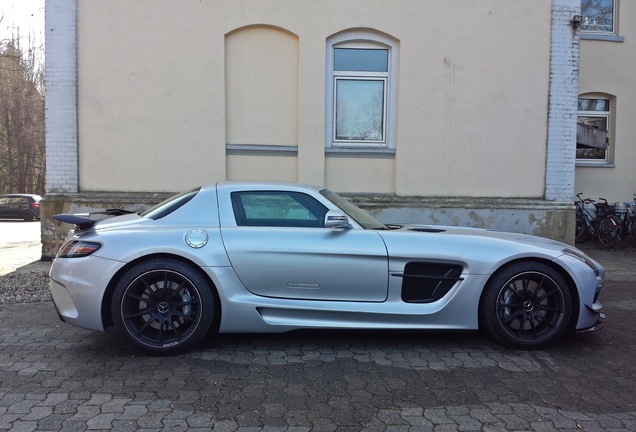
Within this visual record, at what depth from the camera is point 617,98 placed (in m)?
11.4

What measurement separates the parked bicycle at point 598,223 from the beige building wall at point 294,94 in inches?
112

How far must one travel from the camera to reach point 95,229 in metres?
4.10

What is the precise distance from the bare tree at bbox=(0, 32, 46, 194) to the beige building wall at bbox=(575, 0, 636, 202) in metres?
31.2

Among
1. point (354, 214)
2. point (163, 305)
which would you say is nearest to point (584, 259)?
point (354, 214)

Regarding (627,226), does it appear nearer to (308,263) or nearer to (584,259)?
(584,259)

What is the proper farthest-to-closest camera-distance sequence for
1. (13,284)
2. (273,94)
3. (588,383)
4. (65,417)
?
(273,94), (13,284), (588,383), (65,417)

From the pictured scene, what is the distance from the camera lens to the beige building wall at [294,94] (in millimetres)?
8305

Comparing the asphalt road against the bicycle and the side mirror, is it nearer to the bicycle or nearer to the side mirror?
the side mirror

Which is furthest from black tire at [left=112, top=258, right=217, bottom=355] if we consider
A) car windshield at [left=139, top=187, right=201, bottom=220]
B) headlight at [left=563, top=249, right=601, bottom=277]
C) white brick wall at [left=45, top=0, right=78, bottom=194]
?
white brick wall at [left=45, top=0, right=78, bottom=194]

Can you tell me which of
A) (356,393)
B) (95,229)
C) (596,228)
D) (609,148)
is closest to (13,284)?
(95,229)

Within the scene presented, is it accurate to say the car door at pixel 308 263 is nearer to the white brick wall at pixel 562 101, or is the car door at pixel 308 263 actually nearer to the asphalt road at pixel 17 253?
the asphalt road at pixel 17 253

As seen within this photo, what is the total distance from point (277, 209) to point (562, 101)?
6.84m

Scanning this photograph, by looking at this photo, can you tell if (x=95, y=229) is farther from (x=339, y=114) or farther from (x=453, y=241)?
(x=339, y=114)

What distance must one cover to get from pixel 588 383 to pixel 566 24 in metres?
7.34
